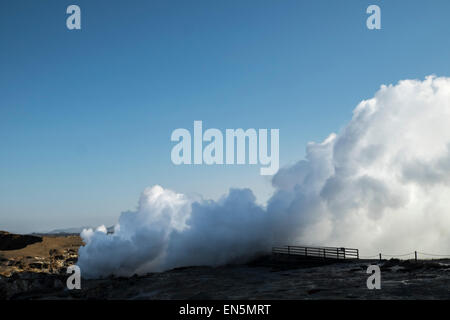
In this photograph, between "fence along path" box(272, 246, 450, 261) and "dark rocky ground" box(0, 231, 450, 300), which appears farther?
"fence along path" box(272, 246, 450, 261)

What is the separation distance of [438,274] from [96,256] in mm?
48515

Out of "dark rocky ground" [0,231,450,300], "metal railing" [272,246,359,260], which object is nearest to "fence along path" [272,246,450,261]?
"metal railing" [272,246,359,260]

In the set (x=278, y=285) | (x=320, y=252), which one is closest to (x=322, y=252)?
(x=320, y=252)

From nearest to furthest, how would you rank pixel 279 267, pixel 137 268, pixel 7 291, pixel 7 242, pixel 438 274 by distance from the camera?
pixel 438 274 < pixel 7 291 < pixel 279 267 < pixel 137 268 < pixel 7 242

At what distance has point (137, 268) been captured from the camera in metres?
55.9

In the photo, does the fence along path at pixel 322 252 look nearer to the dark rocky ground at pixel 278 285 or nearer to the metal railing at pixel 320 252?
the metal railing at pixel 320 252

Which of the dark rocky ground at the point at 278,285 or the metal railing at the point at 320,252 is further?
the metal railing at the point at 320,252

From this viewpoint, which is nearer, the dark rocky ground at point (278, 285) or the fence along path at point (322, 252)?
the dark rocky ground at point (278, 285)

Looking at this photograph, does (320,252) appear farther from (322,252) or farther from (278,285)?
(278,285)

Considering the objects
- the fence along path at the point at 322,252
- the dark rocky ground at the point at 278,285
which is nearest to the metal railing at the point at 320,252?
the fence along path at the point at 322,252

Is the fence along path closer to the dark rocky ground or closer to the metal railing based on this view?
the metal railing

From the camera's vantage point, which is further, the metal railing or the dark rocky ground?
the metal railing

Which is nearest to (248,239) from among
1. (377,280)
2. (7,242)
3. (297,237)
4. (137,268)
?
(297,237)
